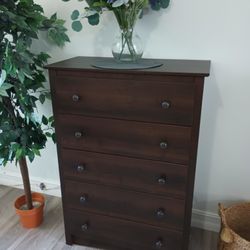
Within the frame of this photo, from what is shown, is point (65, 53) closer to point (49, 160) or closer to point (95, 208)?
point (49, 160)

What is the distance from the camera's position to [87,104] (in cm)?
135

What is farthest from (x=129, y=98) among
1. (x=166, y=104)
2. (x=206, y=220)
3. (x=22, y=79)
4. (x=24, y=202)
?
(x=24, y=202)

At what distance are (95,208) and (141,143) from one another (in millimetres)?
516

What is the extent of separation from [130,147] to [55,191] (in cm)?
112

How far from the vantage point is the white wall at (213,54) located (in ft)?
4.70

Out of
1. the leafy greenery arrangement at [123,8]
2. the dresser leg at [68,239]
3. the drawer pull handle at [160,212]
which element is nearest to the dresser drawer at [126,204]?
the drawer pull handle at [160,212]

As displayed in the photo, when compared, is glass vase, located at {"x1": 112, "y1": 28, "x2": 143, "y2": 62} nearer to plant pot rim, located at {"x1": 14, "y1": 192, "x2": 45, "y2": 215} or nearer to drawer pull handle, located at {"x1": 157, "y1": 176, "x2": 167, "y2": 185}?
drawer pull handle, located at {"x1": 157, "y1": 176, "x2": 167, "y2": 185}

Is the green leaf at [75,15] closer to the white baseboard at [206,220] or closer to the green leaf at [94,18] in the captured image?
the green leaf at [94,18]

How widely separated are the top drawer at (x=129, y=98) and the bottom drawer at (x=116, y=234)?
0.63 m

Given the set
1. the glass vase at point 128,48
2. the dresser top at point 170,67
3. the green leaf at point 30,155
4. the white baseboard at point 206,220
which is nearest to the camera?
the dresser top at point 170,67

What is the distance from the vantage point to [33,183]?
7.45ft

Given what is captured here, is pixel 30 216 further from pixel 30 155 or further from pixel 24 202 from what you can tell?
pixel 30 155

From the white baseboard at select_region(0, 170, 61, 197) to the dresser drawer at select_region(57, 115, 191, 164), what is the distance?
0.86 meters

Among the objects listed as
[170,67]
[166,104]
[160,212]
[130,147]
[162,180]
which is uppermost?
[170,67]
